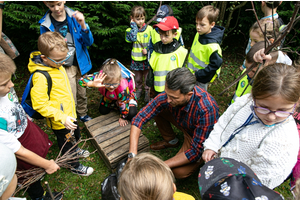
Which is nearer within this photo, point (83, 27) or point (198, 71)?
point (83, 27)

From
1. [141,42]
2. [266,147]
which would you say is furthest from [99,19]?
[266,147]

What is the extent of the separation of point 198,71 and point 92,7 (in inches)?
129

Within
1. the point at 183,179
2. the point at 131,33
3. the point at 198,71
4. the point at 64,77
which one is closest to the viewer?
the point at 64,77

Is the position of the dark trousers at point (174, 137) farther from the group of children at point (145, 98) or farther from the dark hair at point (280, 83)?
the dark hair at point (280, 83)

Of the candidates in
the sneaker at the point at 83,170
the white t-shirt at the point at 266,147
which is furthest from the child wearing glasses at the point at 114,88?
the white t-shirt at the point at 266,147

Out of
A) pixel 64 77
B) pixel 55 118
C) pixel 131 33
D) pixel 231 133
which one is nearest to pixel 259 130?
pixel 231 133

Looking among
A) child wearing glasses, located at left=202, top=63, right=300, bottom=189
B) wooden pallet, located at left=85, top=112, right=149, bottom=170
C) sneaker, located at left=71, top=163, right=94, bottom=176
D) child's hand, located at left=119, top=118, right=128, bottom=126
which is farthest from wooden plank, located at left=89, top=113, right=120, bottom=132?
child wearing glasses, located at left=202, top=63, right=300, bottom=189

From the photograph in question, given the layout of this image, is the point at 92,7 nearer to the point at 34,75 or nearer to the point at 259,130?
the point at 34,75

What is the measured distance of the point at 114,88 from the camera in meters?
3.06

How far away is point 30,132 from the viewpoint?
219 cm

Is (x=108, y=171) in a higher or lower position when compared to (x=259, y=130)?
lower

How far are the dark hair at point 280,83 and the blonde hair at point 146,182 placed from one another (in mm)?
924

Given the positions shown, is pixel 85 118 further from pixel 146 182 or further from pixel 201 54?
pixel 146 182

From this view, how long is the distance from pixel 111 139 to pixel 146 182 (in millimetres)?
1923
